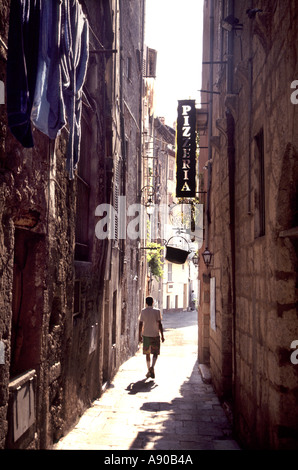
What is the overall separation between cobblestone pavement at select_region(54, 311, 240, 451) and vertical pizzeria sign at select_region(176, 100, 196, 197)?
435cm

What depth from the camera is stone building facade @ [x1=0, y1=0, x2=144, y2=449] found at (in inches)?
145

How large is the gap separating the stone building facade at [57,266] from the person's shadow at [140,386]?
52 cm

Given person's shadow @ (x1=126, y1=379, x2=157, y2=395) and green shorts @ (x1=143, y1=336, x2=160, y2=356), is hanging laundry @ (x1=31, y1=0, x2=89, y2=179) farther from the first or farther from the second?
green shorts @ (x1=143, y1=336, x2=160, y2=356)

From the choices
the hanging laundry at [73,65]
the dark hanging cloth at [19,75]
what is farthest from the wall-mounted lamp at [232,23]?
the dark hanging cloth at [19,75]

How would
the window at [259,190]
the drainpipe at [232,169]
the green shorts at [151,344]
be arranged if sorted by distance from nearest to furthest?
the window at [259,190], the drainpipe at [232,169], the green shorts at [151,344]

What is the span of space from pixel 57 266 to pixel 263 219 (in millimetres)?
2217

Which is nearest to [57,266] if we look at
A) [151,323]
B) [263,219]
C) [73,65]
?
[73,65]

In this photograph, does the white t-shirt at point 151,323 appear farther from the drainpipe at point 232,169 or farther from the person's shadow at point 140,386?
the drainpipe at point 232,169

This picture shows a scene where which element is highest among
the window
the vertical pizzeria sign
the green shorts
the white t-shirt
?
the vertical pizzeria sign

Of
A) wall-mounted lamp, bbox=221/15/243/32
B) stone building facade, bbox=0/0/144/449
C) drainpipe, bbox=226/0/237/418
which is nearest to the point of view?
stone building facade, bbox=0/0/144/449

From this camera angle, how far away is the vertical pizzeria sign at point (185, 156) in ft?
38.5

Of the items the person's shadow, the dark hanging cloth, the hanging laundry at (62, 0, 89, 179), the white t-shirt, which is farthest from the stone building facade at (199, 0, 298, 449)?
the white t-shirt

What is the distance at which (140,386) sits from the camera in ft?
29.2
